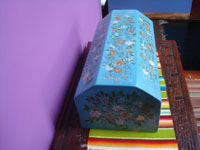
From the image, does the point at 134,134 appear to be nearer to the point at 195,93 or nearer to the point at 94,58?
the point at 94,58

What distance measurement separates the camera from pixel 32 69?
29.5 inches

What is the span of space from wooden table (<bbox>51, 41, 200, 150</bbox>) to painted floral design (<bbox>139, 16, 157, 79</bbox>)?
24 centimetres

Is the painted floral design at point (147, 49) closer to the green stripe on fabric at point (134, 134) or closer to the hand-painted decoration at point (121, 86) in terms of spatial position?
the hand-painted decoration at point (121, 86)

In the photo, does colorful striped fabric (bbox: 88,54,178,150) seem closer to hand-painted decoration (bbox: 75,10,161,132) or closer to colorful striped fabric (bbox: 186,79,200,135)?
hand-painted decoration (bbox: 75,10,161,132)

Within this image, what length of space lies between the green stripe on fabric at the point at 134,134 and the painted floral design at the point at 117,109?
4cm

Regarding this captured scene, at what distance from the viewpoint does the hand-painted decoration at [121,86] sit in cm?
81

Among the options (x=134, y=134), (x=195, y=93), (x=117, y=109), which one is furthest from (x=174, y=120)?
(x=195, y=93)

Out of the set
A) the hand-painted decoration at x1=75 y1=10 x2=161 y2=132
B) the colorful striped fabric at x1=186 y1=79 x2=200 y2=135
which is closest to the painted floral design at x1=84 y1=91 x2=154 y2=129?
the hand-painted decoration at x1=75 y1=10 x2=161 y2=132

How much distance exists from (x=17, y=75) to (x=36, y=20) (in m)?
0.24

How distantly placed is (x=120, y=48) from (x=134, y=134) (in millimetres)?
425

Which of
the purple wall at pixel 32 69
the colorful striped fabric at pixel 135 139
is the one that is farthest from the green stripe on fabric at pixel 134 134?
the purple wall at pixel 32 69

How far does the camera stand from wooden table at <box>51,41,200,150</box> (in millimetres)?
917

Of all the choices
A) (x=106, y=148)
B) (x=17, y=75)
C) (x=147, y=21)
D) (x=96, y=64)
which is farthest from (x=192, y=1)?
(x=17, y=75)

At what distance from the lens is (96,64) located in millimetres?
952
